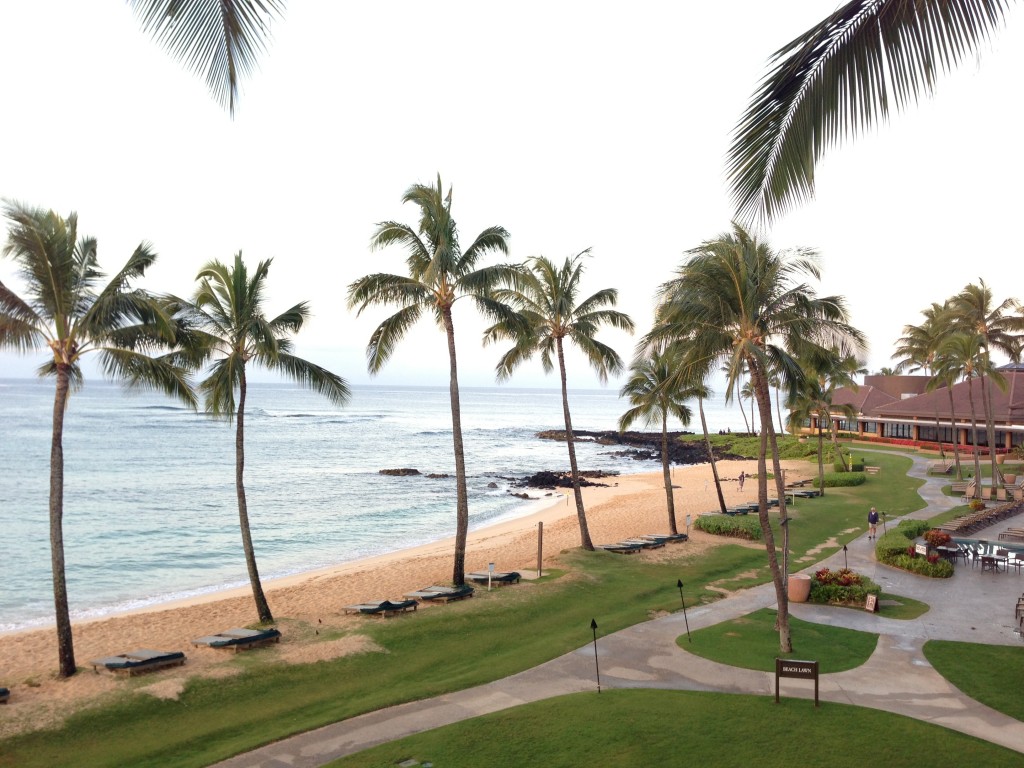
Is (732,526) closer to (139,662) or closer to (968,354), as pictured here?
(968,354)

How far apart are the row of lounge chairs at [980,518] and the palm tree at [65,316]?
26267 millimetres

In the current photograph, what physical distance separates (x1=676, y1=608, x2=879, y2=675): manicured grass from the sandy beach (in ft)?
23.1

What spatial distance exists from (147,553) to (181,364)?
19.0 metres

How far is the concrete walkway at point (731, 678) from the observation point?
1082cm

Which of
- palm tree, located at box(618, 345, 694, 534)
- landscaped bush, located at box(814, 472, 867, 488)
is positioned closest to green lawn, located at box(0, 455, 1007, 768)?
palm tree, located at box(618, 345, 694, 534)

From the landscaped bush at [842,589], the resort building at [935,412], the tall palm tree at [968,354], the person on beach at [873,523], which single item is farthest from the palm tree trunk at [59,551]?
the resort building at [935,412]

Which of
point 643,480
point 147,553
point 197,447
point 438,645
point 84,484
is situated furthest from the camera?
point 197,447

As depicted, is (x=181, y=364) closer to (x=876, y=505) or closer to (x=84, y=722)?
(x=84, y=722)

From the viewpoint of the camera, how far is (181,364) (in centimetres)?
1678

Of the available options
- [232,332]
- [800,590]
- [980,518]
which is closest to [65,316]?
[232,332]

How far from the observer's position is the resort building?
50.3 m

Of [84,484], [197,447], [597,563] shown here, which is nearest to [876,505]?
[597,563]

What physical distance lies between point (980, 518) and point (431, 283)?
22762mm

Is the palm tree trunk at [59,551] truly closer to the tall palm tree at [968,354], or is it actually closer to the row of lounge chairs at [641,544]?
the row of lounge chairs at [641,544]
